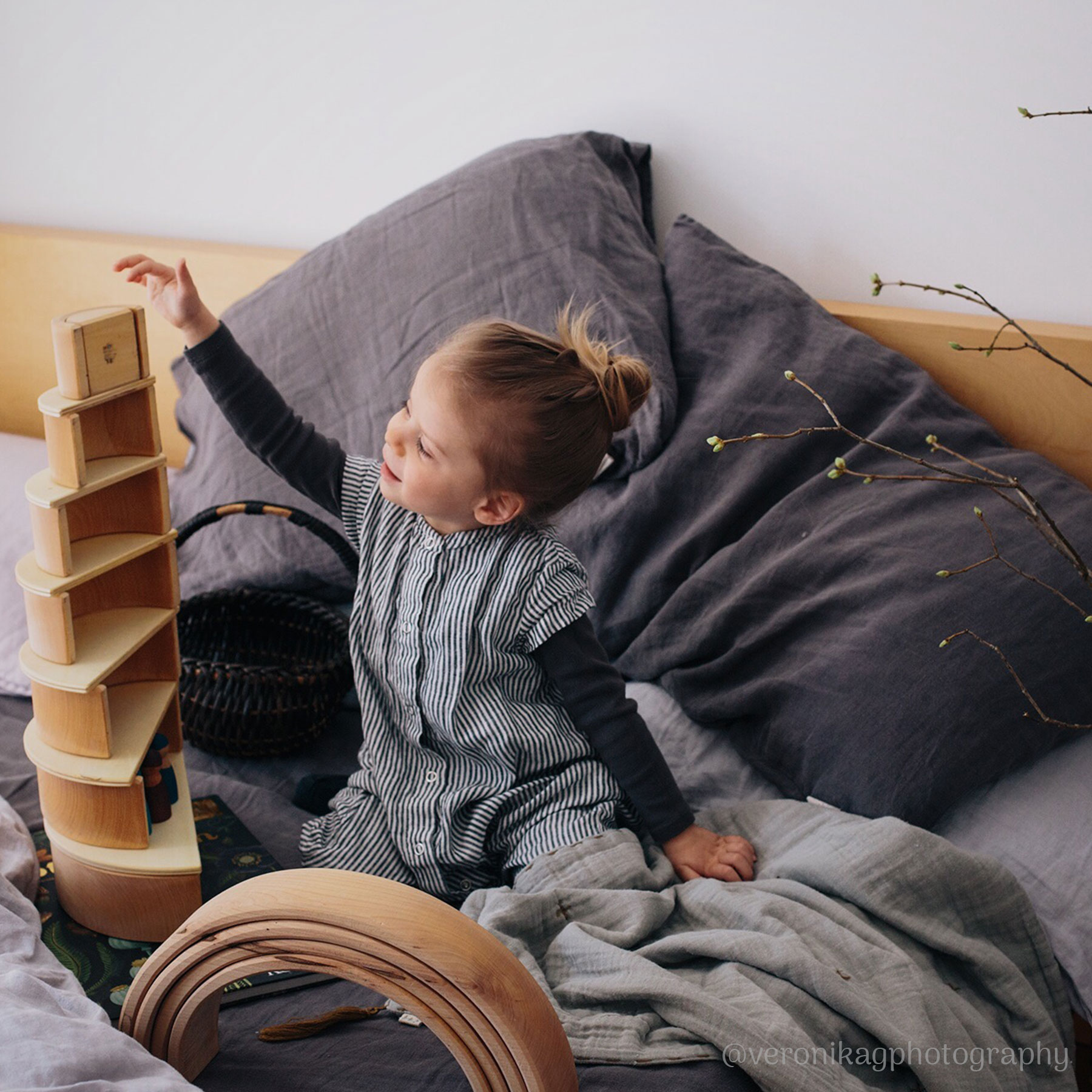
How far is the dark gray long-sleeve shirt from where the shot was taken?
3.61 feet

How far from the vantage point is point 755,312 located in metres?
1.40

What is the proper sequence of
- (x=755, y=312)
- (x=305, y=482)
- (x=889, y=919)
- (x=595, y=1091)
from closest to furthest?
(x=595, y=1091), (x=889, y=919), (x=305, y=482), (x=755, y=312)

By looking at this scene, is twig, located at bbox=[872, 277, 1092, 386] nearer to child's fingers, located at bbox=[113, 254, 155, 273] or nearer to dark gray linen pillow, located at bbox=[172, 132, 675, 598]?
dark gray linen pillow, located at bbox=[172, 132, 675, 598]

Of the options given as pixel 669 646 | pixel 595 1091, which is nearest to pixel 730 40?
pixel 669 646

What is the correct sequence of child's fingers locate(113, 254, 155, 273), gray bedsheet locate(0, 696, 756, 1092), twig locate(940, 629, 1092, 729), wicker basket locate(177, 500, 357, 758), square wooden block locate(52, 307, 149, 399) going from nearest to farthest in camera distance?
1. gray bedsheet locate(0, 696, 756, 1092)
2. twig locate(940, 629, 1092, 729)
3. square wooden block locate(52, 307, 149, 399)
4. child's fingers locate(113, 254, 155, 273)
5. wicker basket locate(177, 500, 357, 758)

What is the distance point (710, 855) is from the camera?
1065 mm

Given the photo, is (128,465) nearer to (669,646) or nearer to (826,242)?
(669,646)

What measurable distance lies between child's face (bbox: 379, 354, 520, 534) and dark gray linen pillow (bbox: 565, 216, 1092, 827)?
11.1 inches

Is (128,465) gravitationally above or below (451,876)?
above

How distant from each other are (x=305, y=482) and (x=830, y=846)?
0.67m

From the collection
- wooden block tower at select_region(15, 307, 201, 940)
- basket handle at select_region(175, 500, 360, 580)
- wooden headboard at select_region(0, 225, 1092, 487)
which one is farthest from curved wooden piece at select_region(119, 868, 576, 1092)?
wooden headboard at select_region(0, 225, 1092, 487)

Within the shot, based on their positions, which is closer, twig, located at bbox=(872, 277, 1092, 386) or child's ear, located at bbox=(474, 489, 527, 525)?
twig, located at bbox=(872, 277, 1092, 386)

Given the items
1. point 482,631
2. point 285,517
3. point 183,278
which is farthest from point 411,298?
point 482,631

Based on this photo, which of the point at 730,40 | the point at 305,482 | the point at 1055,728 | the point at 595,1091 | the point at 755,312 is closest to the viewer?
the point at 595,1091
